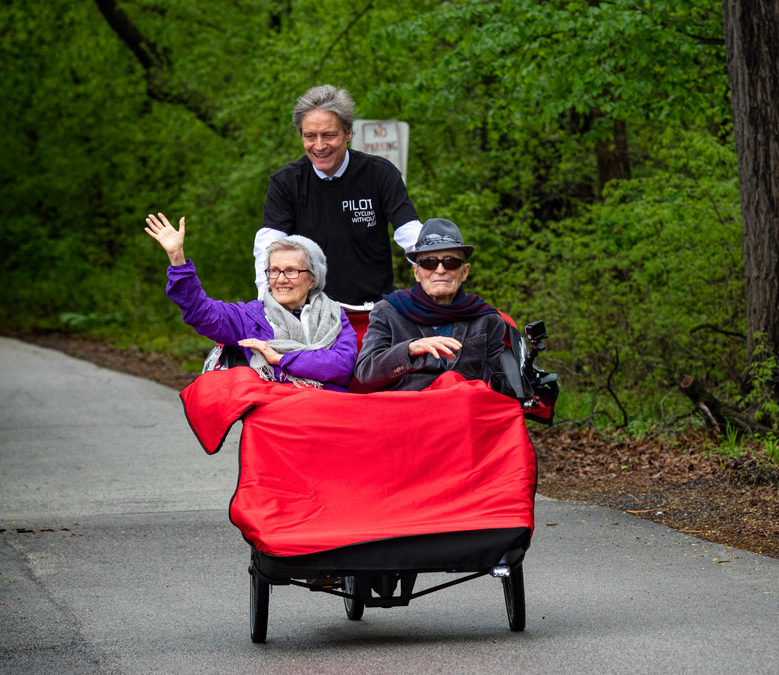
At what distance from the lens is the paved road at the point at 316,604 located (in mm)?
4902

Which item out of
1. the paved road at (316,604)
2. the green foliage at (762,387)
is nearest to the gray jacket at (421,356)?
the paved road at (316,604)

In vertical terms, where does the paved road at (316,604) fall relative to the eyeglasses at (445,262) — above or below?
below

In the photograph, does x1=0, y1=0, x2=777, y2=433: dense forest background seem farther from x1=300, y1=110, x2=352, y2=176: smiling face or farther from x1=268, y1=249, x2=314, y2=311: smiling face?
x1=268, y1=249, x2=314, y2=311: smiling face

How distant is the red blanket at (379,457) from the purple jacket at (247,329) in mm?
364

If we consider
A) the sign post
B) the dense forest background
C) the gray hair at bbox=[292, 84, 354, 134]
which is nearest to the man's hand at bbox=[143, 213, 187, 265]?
the gray hair at bbox=[292, 84, 354, 134]

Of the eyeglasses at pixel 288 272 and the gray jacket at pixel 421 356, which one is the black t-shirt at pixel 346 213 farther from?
the gray jacket at pixel 421 356

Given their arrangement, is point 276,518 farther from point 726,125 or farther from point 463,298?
point 726,125

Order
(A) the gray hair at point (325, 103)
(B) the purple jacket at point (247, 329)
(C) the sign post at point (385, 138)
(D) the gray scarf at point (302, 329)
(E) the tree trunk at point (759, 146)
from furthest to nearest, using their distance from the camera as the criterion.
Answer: (C) the sign post at point (385, 138), (E) the tree trunk at point (759, 146), (A) the gray hair at point (325, 103), (D) the gray scarf at point (302, 329), (B) the purple jacket at point (247, 329)

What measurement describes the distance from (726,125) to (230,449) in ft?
21.8

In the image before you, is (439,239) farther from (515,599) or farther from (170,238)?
(515,599)

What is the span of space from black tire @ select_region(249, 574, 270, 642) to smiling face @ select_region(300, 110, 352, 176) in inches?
83.3

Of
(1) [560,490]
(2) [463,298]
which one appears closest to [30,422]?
(1) [560,490]

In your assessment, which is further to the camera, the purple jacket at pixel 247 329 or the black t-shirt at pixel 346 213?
the black t-shirt at pixel 346 213

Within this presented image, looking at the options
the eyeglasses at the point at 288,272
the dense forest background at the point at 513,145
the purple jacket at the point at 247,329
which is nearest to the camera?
the purple jacket at the point at 247,329
